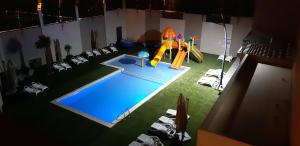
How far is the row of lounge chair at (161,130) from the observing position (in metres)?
9.18

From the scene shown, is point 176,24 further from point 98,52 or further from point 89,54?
point 89,54

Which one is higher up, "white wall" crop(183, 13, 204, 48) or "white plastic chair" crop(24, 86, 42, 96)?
"white wall" crop(183, 13, 204, 48)

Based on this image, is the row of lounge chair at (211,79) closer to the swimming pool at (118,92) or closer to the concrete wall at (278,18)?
the swimming pool at (118,92)

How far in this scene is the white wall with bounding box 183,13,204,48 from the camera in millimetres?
19062

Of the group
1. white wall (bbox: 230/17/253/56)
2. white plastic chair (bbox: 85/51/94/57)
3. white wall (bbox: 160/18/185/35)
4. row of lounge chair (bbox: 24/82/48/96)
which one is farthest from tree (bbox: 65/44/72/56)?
white wall (bbox: 230/17/253/56)

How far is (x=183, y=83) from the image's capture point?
1459 centimetres

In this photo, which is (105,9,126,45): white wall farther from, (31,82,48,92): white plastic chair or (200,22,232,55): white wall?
(31,82,48,92): white plastic chair

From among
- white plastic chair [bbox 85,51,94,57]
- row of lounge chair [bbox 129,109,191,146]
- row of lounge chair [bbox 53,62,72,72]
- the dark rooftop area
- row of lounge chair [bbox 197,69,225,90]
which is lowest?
row of lounge chair [bbox 129,109,191,146]

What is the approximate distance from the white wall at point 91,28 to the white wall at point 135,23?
283 centimetres

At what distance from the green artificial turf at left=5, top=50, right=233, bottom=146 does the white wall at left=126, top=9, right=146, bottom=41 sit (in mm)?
7326

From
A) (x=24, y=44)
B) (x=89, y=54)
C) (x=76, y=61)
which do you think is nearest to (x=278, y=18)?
(x=89, y=54)

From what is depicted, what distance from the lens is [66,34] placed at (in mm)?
17578

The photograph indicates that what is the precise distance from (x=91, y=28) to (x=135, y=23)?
422 centimetres

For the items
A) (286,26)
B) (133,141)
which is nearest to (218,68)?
(286,26)
